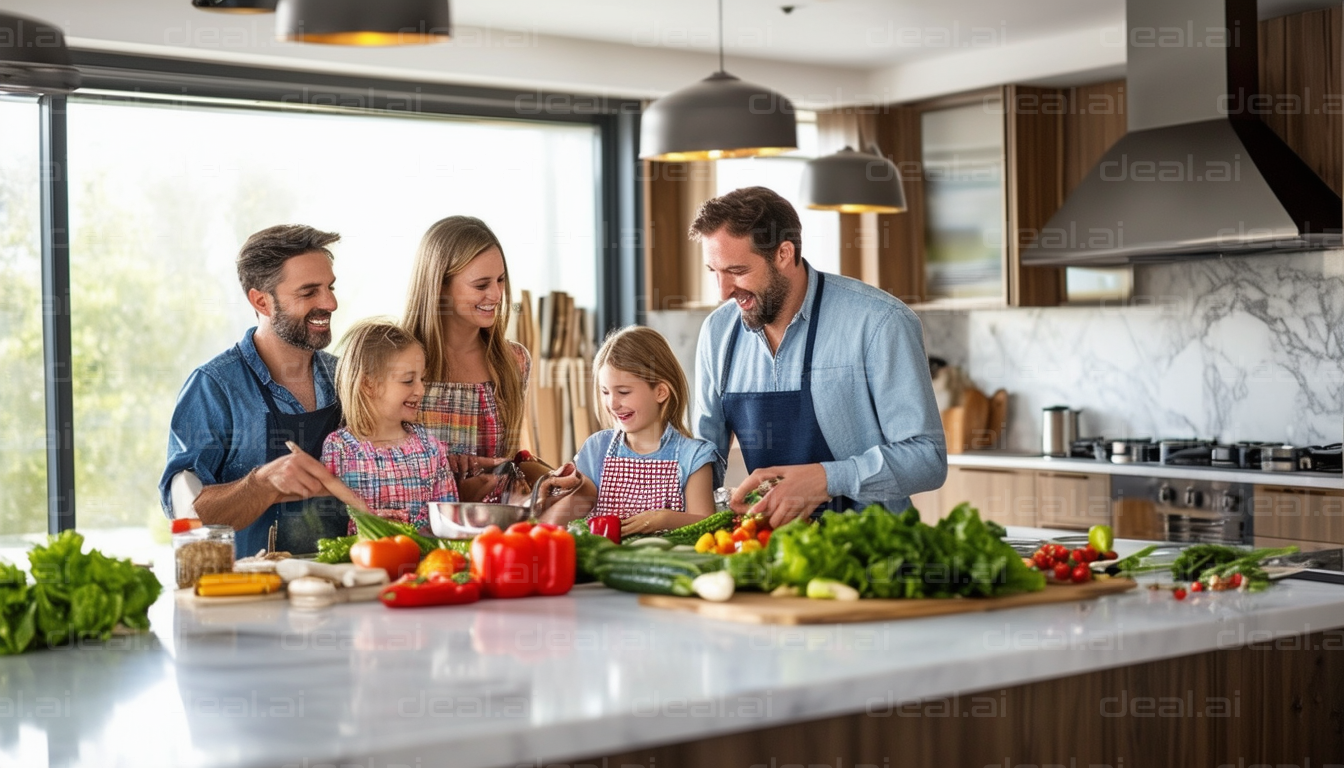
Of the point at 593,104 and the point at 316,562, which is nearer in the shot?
the point at 316,562

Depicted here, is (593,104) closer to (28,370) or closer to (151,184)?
(151,184)

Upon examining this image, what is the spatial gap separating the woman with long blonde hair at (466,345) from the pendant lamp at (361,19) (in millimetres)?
879

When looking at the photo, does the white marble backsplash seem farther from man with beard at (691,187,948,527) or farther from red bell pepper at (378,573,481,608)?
red bell pepper at (378,573,481,608)

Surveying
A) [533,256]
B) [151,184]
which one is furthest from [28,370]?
[533,256]

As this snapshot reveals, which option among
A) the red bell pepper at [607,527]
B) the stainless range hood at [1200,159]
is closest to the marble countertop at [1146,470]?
the stainless range hood at [1200,159]

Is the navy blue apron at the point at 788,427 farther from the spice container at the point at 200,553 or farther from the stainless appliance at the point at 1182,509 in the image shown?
the stainless appliance at the point at 1182,509

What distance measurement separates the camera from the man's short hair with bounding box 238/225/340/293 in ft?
10.2

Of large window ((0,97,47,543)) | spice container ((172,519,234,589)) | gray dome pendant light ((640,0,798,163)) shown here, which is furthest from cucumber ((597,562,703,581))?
large window ((0,97,47,543))

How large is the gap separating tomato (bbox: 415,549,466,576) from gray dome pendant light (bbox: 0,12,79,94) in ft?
3.77

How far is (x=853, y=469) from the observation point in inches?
117

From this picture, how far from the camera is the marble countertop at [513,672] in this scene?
4.82ft

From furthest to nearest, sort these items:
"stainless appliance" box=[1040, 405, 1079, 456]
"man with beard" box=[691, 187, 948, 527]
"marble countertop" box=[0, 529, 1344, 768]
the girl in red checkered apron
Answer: "stainless appliance" box=[1040, 405, 1079, 456] < the girl in red checkered apron < "man with beard" box=[691, 187, 948, 527] < "marble countertop" box=[0, 529, 1344, 768]

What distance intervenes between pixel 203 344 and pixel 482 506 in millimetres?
3105

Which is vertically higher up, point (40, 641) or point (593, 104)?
point (593, 104)
